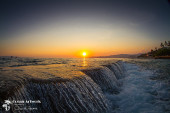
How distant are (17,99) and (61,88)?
1618 mm

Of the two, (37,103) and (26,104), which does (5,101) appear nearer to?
(26,104)

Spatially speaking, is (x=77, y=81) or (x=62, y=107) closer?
(x=62, y=107)

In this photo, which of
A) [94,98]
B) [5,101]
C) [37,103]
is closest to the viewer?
[5,101]

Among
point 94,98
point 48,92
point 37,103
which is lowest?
point 94,98

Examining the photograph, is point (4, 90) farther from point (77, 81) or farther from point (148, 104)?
point (148, 104)

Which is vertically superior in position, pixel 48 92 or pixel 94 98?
pixel 48 92

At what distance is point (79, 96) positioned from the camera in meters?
4.54

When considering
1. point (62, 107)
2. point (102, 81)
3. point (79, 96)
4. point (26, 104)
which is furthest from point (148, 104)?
point (26, 104)

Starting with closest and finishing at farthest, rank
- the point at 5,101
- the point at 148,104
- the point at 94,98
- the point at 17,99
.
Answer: the point at 5,101 < the point at 17,99 < the point at 94,98 < the point at 148,104

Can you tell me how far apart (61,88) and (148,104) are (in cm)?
505

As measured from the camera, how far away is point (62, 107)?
3965 mm

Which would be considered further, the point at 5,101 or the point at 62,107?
the point at 62,107

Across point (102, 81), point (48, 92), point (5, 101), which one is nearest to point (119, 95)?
point (102, 81)

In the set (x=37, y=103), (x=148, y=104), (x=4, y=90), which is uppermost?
(x=4, y=90)
